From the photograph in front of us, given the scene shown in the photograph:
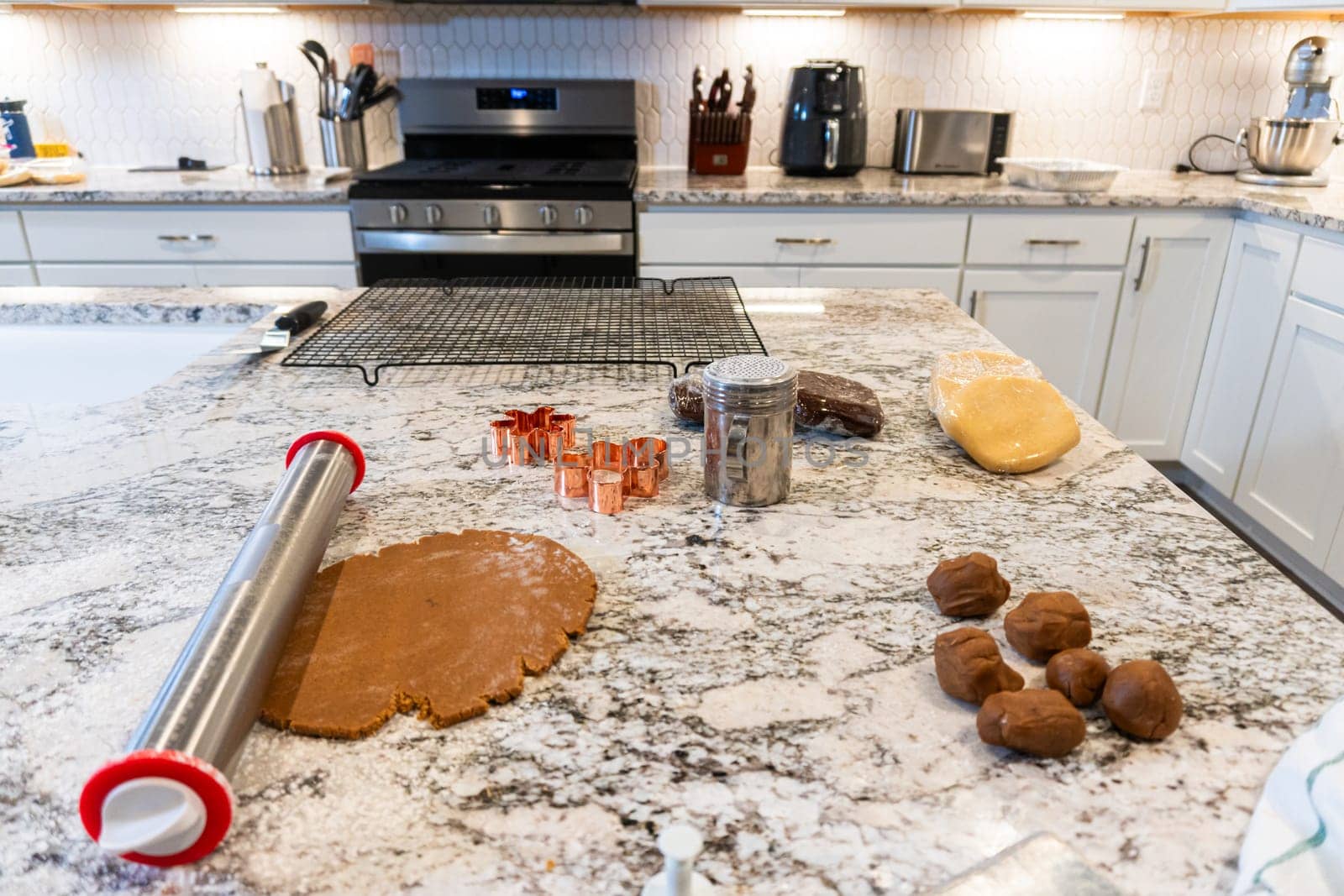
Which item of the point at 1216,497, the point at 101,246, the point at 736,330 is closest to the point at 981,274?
the point at 1216,497

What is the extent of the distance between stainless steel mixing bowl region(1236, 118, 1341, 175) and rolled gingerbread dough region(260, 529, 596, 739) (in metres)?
2.90

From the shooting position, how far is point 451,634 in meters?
0.64

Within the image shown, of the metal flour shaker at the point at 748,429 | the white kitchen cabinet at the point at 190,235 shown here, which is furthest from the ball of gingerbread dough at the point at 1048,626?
the white kitchen cabinet at the point at 190,235

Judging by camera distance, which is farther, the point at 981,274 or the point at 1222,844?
the point at 981,274

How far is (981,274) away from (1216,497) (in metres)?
1.02

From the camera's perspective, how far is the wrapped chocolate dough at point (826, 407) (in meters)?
1.00

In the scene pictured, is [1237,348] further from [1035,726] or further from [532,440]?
[1035,726]

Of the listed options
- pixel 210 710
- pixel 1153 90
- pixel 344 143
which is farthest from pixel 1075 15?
pixel 210 710

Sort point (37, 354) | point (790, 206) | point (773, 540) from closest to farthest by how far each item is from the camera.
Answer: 1. point (773, 540)
2. point (37, 354)
3. point (790, 206)

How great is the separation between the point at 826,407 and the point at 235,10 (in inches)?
115

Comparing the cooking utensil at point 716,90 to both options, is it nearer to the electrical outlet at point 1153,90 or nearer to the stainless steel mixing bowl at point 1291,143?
the electrical outlet at point 1153,90

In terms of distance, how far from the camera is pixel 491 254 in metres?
2.63

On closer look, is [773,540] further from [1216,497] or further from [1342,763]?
[1216,497]

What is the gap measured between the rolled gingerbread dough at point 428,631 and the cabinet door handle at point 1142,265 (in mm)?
2448
